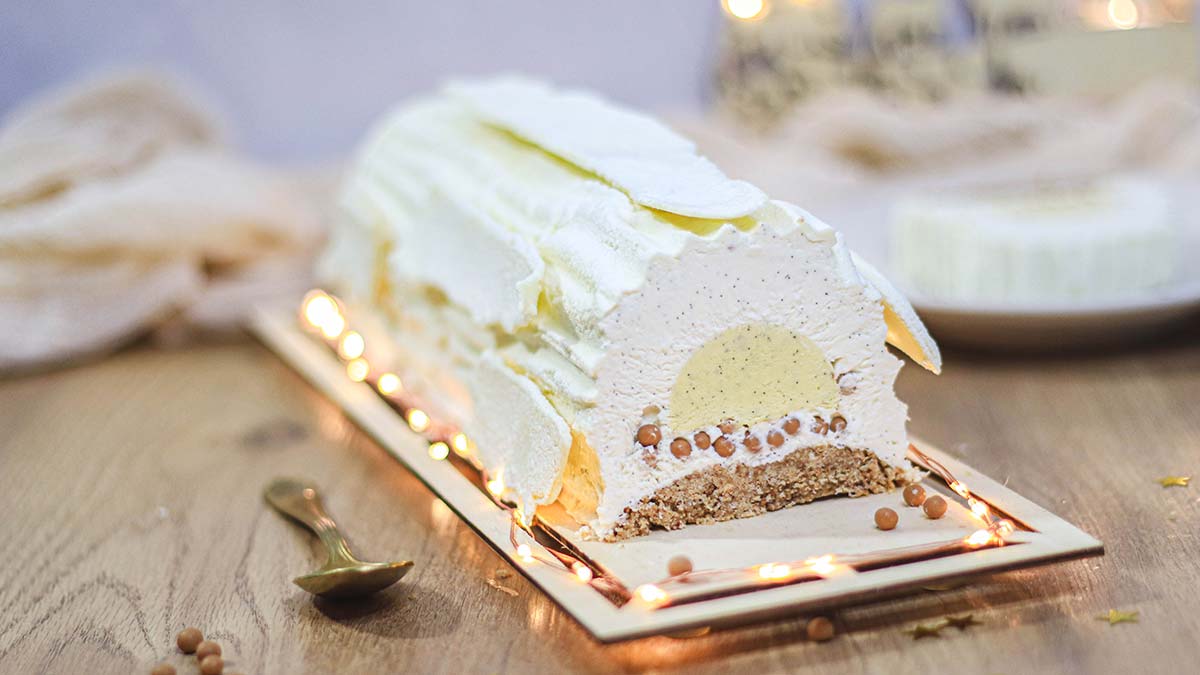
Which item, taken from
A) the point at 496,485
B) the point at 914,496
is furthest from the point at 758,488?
the point at 496,485

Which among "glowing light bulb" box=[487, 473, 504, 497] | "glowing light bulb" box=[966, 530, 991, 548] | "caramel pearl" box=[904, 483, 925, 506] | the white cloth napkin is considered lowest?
the white cloth napkin

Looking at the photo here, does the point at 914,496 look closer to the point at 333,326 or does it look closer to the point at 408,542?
the point at 408,542

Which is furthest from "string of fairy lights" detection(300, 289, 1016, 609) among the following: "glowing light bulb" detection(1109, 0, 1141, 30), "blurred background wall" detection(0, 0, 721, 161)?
"glowing light bulb" detection(1109, 0, 1141, 30)

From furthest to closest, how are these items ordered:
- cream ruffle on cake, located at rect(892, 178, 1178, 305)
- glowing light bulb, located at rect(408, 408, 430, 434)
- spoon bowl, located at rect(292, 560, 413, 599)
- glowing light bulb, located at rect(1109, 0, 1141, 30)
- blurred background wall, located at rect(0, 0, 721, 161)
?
glowing light bulb, located at rect(1109, 0, 1141, 30) → blurred background wall, located at rect(0, 0, 721, 161) → cream ruffle on cake, located at rect(892, 178, 1178, 305) → glowing light bulb, located at rect(408, 408, 430, 434) → spoon bowl, located at rect(292, 560, 413, 599)

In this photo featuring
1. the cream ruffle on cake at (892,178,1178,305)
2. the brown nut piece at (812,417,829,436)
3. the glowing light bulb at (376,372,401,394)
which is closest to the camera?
the brown nut piece at (812,417,829,436)

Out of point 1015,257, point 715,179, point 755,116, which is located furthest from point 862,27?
point 715,179

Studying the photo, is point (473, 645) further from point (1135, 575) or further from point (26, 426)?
point (26, 426)

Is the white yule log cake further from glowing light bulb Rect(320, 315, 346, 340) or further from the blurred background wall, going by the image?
the blurred background wall
